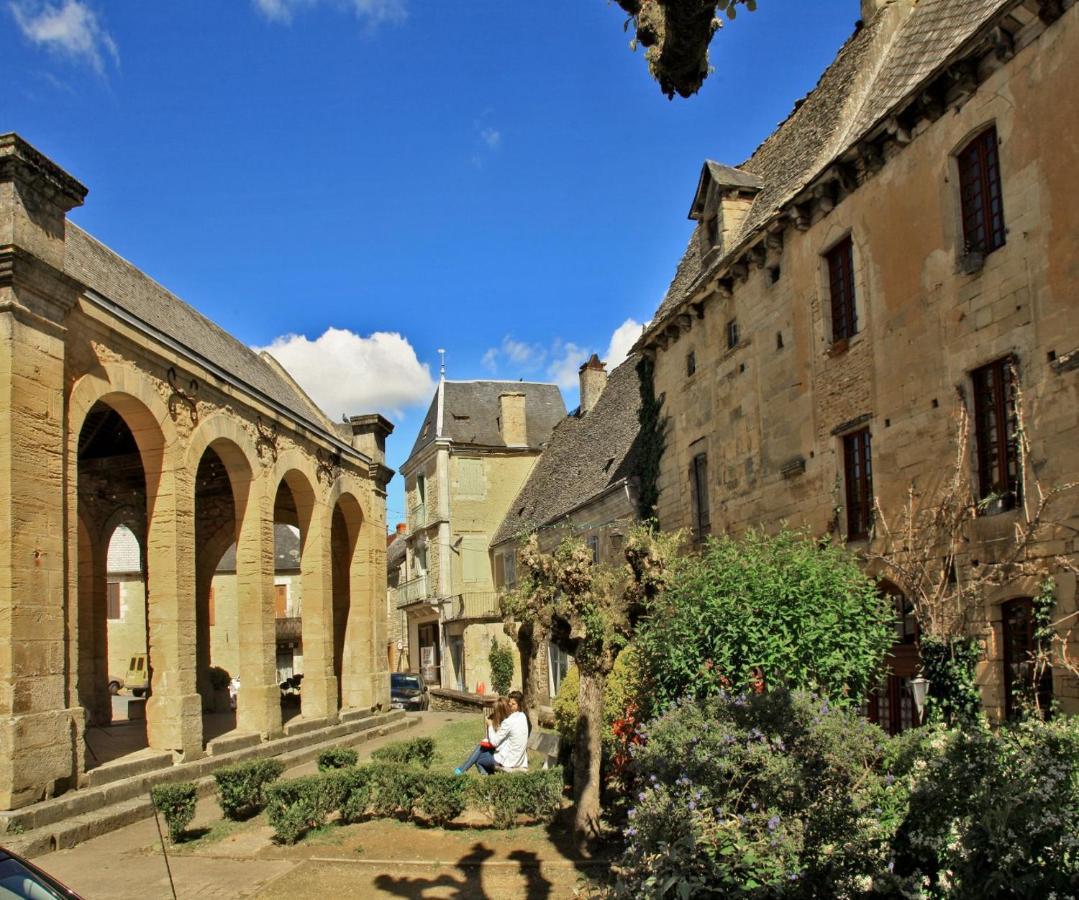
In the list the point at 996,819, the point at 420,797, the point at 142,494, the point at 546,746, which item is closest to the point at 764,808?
the point at 996,819

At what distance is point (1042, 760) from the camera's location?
481cm

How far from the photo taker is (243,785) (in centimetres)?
1032

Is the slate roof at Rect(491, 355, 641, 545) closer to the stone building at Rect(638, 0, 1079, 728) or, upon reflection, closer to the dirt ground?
the stone building at Rect(638, 0, 1079, 728)

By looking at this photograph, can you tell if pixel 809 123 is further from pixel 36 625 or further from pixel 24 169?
pixel 36 625

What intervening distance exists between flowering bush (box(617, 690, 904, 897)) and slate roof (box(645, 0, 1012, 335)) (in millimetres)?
8374

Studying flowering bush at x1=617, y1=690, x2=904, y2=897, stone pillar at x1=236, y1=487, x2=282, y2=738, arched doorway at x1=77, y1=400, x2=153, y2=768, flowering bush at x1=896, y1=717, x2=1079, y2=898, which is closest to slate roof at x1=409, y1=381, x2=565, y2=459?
arched doorway at x1=77, y1=400, x2=153, y2=768

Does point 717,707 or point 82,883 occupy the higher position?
point 717,707

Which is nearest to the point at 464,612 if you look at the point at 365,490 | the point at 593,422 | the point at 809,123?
the point at 593,422

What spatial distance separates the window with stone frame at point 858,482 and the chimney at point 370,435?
11.2 m

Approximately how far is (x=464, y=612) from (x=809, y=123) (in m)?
24.6

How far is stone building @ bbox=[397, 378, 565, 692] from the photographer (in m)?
37.3

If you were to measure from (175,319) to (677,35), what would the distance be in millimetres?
14479

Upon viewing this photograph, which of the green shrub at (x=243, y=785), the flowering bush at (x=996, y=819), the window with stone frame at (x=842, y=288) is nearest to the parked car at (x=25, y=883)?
the flowering bush at (x=996, y=819)

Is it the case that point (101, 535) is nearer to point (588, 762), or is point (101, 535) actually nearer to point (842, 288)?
point (588, 762)
